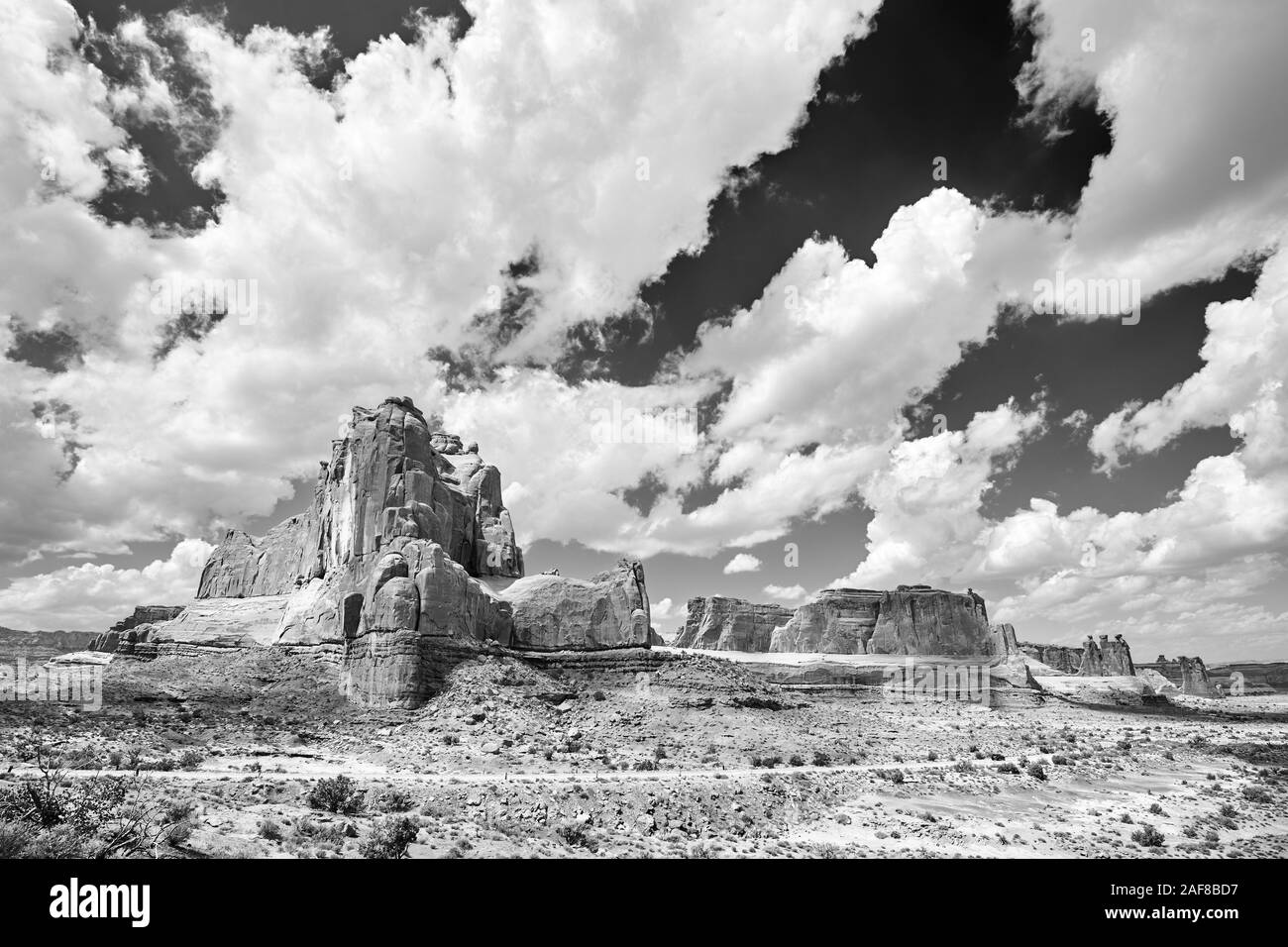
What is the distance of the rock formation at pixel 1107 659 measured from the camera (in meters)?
168

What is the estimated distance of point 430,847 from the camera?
18.9 meters

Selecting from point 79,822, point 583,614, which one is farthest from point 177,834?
point 583,614

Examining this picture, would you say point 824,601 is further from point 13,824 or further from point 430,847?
point 13,824

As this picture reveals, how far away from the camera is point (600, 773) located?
33250mm

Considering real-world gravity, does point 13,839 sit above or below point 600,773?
above

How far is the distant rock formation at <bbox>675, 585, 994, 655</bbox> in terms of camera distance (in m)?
121

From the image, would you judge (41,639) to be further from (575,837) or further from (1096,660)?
(1096,660)

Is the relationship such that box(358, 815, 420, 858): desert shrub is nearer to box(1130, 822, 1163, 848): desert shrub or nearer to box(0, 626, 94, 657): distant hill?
box(1130, 822, 1163, 848): desert shrub

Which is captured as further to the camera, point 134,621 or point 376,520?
point 134,621

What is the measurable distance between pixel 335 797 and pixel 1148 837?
101 feet

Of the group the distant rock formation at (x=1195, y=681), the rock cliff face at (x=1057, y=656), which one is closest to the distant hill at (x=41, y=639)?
the rock cliff face at (x=1057, y=656)
